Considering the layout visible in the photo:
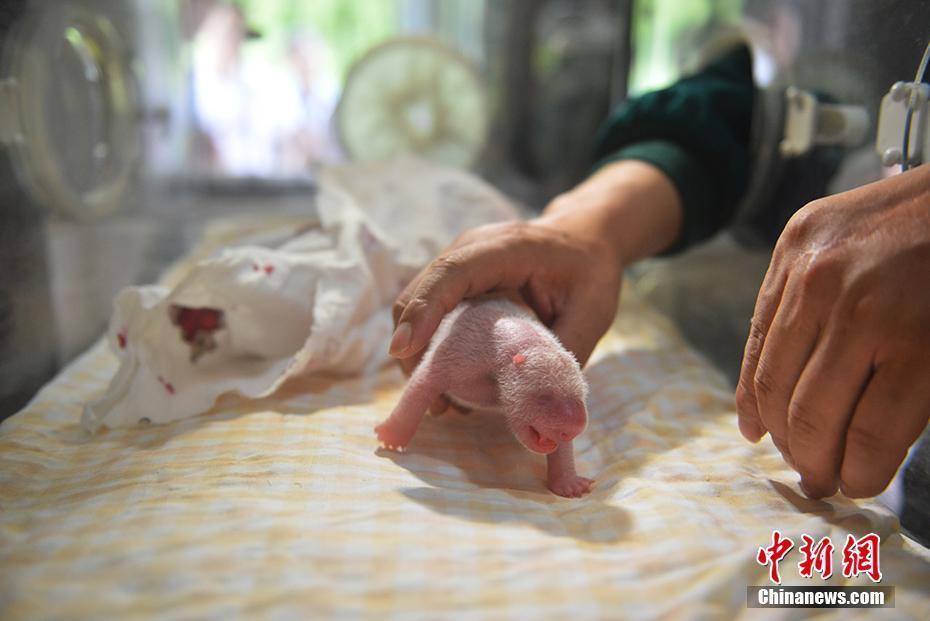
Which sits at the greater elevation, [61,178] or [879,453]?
[61,178]

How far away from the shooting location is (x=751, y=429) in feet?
3.11

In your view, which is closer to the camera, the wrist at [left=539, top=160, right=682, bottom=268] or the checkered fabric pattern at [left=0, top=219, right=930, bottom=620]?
the checkered fabric pattern at [left=0, top=219, right=930, bottom=620]

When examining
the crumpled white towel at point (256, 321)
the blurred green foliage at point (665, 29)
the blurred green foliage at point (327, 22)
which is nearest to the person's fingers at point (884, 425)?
the crumpled white towel at point (256, 321)

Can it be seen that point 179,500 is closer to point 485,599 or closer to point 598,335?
point 485,599

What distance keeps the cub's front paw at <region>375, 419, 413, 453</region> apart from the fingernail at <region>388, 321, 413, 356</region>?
4.3 inches

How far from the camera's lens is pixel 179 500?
2.62ft

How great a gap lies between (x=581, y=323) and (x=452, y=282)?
246mm

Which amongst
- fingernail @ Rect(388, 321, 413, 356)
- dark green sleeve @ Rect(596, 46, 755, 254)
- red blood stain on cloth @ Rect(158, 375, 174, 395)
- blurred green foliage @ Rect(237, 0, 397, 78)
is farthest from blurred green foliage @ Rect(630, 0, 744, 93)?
red blood stain on cloth @ Rect(158, 375, 174, 395)

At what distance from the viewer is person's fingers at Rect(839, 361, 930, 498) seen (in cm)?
72

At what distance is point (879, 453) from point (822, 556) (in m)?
0.13

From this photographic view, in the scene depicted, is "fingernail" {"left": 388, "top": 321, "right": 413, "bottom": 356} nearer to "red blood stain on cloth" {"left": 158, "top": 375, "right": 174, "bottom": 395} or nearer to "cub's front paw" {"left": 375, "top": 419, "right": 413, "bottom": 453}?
"cub's front paw" {"left": 375, "top": 419, "right": 413, "bottom": 453}

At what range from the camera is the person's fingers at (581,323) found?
43.4 inches

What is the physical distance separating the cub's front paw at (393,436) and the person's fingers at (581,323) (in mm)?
288

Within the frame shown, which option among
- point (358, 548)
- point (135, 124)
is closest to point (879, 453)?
point (358, 548)
